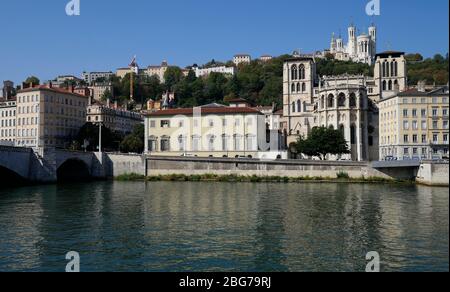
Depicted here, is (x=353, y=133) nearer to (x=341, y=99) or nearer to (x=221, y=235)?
(x=341, y=99)

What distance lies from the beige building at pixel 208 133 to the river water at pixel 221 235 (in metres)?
33.4

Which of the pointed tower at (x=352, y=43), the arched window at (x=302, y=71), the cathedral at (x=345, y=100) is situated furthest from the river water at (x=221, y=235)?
the pointed tower at (x=352, y=43)

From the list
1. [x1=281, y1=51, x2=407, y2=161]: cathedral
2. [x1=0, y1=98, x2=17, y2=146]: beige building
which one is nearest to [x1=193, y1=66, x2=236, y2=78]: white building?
[x1=281, y1=51, x2=407, y2=161]: cathedral

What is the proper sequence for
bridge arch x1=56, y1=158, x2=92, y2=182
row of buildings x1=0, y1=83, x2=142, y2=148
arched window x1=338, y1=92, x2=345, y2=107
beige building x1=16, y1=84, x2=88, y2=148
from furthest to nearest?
arched window x1=338, y1=92, x2=345, y2=107 → row of buildings x1=0, y1=83, x2=142, y2=148 → beige building x1=16, y1=84, x2=88, y2=148 → bridge arch x1=56, y1=158, x2=92, y2=182

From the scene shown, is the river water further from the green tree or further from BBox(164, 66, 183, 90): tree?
BBox(164, 66, 183, 90): tree

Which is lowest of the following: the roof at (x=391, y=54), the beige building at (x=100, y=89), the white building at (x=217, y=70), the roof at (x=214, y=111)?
the roof at (x=214, y=111)

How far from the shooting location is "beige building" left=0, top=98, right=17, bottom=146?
77.7 metres

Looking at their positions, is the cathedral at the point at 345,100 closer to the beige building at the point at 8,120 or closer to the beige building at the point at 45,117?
the beige building at the point at 45,117

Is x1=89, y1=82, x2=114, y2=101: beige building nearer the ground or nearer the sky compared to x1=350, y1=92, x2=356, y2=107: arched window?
nearer the sky

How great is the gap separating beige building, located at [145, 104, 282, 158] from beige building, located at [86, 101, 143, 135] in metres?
22.4

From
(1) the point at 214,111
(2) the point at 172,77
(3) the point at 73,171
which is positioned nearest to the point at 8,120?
(3) the point at 73,171

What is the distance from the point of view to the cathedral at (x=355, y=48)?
148 metres

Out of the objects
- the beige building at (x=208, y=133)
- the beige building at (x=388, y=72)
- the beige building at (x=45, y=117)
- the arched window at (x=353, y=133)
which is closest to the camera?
the beige building at (x=208, y=133)
